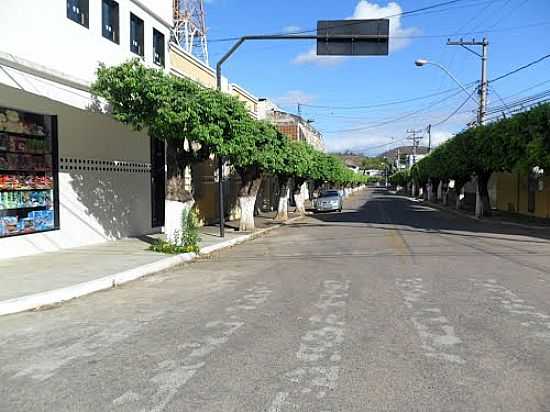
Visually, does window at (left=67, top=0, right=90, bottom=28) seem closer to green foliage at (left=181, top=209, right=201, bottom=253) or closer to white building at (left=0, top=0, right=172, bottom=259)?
white building at (left=0, top=0, right=172, bottom=259)

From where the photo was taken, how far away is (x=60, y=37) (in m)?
13.5

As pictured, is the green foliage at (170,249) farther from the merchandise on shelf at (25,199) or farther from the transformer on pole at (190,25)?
the transformer on pole at (190,25)

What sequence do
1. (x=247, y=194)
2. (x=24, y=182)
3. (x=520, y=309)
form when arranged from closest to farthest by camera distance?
(x=520, y=309)
(x=24, y=182)
(x=247, y=194)

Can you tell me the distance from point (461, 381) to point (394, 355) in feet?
2.89

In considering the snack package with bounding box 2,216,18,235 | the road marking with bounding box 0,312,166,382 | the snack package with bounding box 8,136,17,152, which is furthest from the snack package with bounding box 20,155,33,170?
the road marking with bounding box 0,312,166,382

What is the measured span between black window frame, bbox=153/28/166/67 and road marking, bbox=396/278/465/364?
13.7 meters

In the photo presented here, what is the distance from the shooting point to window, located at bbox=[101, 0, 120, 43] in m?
16.1

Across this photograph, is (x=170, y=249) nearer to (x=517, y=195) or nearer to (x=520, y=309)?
(x=520, y=309)

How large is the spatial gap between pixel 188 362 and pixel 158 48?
54.4 ft

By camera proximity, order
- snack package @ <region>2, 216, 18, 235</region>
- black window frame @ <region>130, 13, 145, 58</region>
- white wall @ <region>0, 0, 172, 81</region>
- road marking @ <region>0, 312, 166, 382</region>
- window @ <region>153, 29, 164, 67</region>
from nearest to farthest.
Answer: road marking @ <region>0, 312, 166, 382</region>, white wall @ <region>0, 0, 172, 81</region>, snack package @ <region>2, 216, 18, 235</region>, black window frame @ <region>130, 13, 145, 58</region>, window @ <region>153, 29, 164, 67</region>

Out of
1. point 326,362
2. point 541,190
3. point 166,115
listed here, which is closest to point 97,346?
point 326,362

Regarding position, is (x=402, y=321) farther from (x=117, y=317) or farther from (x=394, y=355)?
(x=117, y=317)

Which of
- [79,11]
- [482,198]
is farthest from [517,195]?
[79,11]

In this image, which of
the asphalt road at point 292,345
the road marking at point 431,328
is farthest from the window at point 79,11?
the road marking at point 431,328
